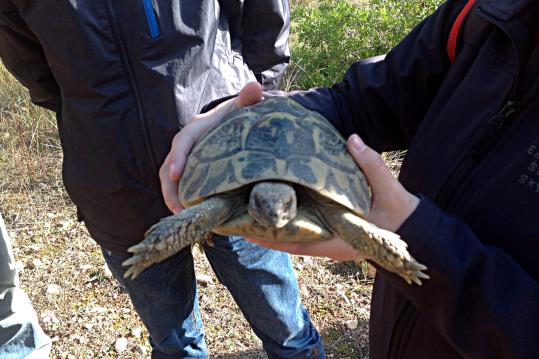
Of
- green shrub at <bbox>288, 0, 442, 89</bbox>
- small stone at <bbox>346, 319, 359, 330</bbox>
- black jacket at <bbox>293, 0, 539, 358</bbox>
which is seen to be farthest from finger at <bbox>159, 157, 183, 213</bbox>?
green shrub at <bbox>288, 0, 442, 89</bbox>

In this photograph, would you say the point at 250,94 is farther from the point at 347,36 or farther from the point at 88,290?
the point at 347,36

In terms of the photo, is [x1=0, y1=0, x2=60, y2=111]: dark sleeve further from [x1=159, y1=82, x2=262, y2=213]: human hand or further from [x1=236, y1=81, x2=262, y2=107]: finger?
[x1=236, y1=81, x2=262, y2=107]: finger

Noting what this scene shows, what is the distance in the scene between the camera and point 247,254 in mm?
2182

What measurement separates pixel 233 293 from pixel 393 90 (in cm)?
126

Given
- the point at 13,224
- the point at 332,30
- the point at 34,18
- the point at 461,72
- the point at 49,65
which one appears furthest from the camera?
the point at 332,30

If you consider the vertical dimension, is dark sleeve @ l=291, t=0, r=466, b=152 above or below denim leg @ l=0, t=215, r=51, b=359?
above

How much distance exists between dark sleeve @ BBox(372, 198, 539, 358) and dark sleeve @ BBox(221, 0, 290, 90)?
4.36 ft

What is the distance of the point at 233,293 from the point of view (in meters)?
2.37

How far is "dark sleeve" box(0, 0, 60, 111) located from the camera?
188 cm

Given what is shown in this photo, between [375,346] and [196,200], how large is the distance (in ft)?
2.53

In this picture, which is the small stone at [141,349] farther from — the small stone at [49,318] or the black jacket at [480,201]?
the black jacket at [480,201]

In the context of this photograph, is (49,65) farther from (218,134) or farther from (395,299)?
(395,299)

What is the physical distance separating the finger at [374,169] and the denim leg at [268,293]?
90 cm

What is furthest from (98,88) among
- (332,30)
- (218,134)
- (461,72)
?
(332,30)
